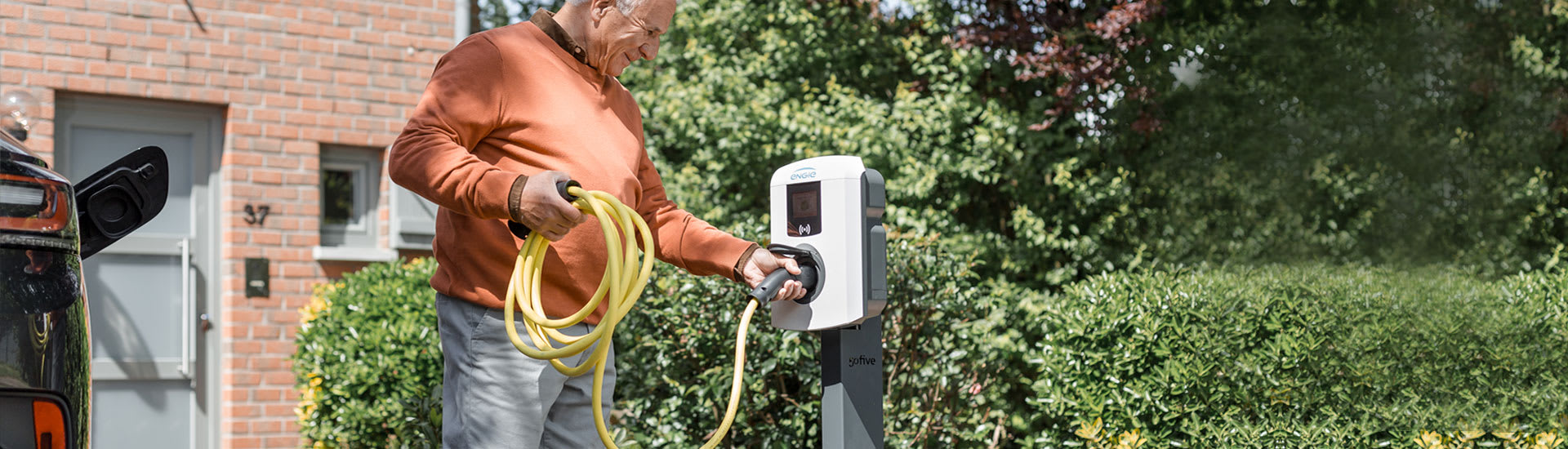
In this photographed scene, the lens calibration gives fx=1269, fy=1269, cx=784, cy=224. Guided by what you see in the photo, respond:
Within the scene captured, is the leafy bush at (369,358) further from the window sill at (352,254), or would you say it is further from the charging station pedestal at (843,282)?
the charging station pedestal at (843,282)

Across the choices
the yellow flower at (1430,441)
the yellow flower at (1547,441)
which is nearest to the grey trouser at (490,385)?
the yellow flower at (1430,441)

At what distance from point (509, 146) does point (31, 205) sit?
0.77m

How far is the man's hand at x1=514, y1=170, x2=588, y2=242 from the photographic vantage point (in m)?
2.05

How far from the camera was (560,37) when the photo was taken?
2.47m

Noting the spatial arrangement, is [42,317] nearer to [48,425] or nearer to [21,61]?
[48,425]

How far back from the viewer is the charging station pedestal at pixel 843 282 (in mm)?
2568

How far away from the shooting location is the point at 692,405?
4.47 metres

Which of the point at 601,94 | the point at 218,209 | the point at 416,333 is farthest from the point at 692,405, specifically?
the point at 218,209

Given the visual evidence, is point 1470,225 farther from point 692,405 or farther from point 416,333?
point 416,333

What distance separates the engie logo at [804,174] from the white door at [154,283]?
13.6ft

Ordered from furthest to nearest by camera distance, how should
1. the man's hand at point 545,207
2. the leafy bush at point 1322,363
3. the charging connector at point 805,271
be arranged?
the leafy bush at point 1322,363 → the charging connector at point 805,271 → the man's hand at point 545,207

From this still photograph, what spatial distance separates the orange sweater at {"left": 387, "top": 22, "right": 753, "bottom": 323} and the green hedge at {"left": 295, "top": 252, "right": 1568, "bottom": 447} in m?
1.89

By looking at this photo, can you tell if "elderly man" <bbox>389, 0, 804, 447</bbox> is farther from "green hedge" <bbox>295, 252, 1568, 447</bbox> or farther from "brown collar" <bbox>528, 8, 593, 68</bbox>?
"green hedge" <bbox>295, 252, 1568, 447</bbox>

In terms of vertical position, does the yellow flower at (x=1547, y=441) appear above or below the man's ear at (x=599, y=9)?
below
